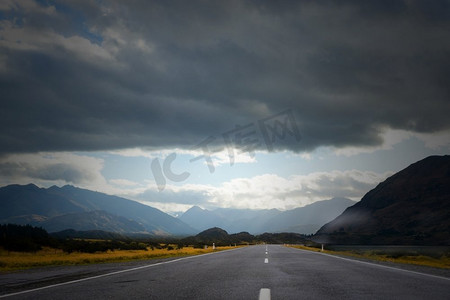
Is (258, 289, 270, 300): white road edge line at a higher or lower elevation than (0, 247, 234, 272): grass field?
higher

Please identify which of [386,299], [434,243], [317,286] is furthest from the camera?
[434,243]

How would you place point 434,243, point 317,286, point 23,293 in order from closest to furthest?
1. point 23,293
2. point 317,286
3. point 434,243

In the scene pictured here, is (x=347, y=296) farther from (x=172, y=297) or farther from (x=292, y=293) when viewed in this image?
(x=172, y=297)

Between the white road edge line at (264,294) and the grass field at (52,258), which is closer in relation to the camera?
the white road edge line at (264,294)

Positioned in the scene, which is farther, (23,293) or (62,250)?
(62,250)

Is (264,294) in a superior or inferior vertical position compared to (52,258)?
superior

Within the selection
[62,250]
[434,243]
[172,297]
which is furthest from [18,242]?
[434,243]

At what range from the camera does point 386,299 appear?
6.43 metres

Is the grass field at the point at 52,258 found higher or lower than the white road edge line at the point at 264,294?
lower

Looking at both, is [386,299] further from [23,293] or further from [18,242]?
[18,242]

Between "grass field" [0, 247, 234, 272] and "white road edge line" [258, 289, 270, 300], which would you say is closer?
"white road edge line" [258, 289, 270, 300]

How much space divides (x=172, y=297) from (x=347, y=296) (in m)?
3.33

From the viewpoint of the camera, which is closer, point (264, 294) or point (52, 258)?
point (264, 294)

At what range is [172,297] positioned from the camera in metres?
6.60
